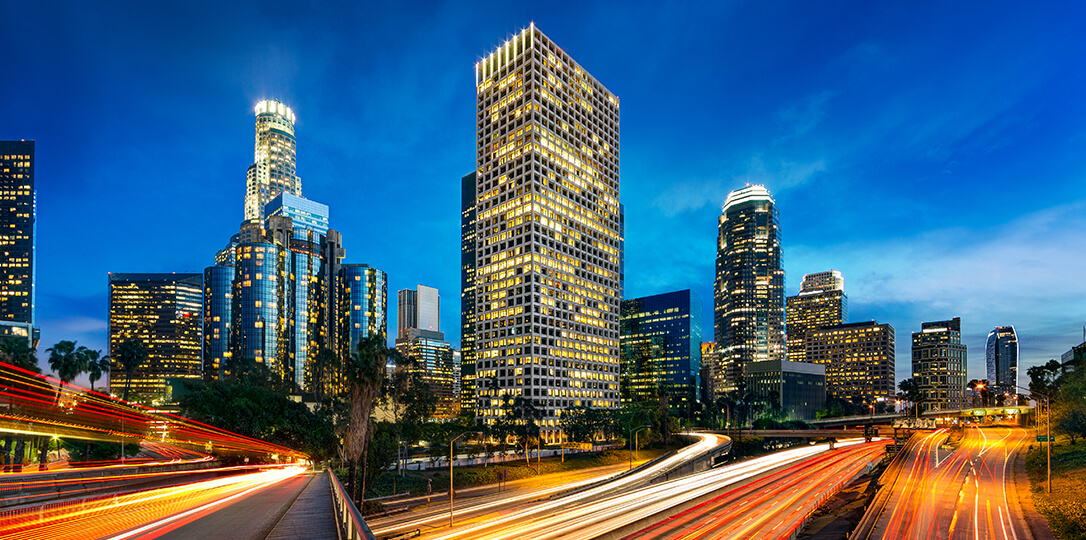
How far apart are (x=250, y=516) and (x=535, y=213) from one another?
14447cm

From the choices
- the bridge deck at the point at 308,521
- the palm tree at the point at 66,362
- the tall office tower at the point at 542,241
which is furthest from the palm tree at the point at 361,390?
the tall office tower at the point at 542,241

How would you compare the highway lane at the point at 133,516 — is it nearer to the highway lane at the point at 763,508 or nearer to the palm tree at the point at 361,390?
the palm tree at the point at 361,390

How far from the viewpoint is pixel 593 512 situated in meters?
51.4

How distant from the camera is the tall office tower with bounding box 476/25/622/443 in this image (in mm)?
163375

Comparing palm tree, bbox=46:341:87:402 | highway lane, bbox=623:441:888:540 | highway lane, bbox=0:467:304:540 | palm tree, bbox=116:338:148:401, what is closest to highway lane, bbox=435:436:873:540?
highway lane, bbox=623:441:888:540

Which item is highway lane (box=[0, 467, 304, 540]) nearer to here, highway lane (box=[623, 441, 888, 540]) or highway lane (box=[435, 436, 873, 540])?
highway lane (box=[435, 436, 873, 540])

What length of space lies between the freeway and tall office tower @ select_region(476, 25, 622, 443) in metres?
92.9

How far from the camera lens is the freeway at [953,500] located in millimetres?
42375

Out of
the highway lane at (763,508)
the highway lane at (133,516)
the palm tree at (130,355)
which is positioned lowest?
the highway lane at (763,508)

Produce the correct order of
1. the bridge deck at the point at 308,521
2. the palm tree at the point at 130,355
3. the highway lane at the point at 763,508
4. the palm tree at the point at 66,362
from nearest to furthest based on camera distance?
the bridge deck at the point at 308,521 → the highway lane at the point at 763,508 → the palm tree at the point at 66,362 → the palm tree at the point at 130,355

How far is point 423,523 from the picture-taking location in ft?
163

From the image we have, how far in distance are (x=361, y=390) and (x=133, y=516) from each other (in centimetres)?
2635

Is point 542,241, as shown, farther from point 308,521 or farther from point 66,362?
point 308,521

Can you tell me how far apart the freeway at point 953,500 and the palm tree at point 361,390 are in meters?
40.3
